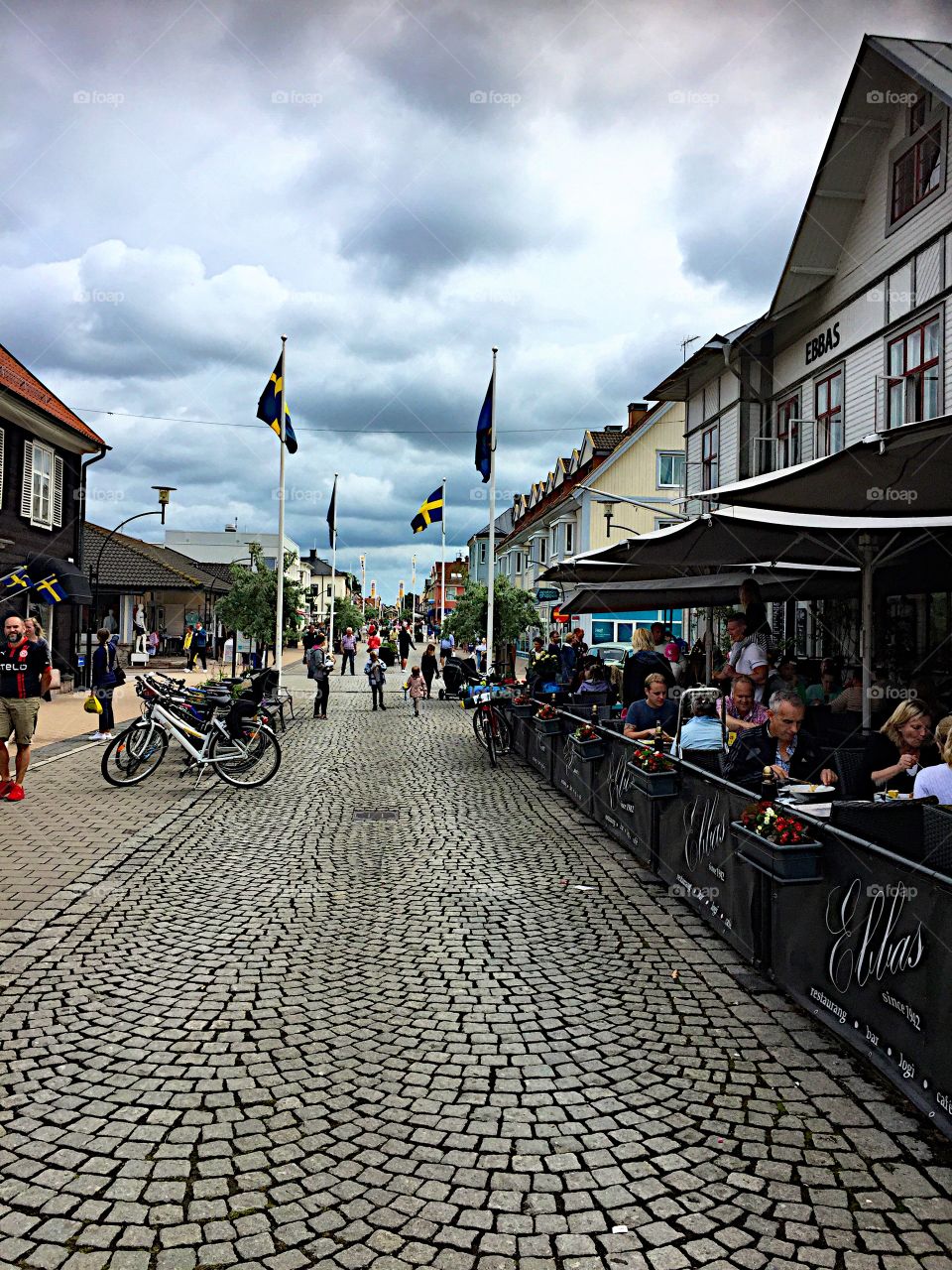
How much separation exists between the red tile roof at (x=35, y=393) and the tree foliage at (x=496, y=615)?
12.6 metres

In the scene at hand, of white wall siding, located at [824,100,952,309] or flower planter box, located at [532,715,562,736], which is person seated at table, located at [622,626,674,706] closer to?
flower planter box, located at [532,715,562,736]

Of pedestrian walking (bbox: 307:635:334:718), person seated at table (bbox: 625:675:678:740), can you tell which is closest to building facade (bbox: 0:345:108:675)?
pedestrian walking (bbox: 307:635:334:718)

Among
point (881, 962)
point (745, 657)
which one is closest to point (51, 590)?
point (745, 657)

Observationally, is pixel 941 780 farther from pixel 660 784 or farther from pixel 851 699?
pixel 851 699

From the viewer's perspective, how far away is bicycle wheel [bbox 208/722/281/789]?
39.1ft

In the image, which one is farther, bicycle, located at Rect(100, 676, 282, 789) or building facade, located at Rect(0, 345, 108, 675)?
building facade, located at Rect(0, 345, 108, 675)

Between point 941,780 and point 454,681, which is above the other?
point 941,780

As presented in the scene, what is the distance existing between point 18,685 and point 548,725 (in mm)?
6372

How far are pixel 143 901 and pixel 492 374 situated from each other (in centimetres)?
1974

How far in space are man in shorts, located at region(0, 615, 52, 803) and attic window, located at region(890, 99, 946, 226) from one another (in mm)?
13703

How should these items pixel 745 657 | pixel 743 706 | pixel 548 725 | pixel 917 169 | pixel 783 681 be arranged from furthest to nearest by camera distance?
pixel 917 169 → pixel 548 725 → pixel 783 681 → pixel 745 657 → pixel 743 706

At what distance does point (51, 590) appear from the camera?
22.4 metres

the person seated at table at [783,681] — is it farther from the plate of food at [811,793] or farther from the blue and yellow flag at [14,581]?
the blue and yellow flag at [14,581]

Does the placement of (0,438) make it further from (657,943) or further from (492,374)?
(657,943)
